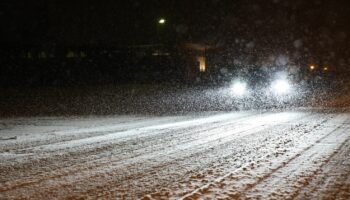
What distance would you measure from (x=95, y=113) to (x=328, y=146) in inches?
440

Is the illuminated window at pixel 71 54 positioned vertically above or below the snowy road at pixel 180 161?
above

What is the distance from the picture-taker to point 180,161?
7.19 m

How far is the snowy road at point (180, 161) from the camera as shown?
536cm

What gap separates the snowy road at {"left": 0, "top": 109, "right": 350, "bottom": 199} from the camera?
17.6 ft

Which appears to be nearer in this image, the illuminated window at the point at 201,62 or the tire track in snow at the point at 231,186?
the tire track in snow at the point at 231,186

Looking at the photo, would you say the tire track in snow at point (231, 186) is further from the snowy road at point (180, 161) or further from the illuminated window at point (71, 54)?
the illuminated window at point (71, 54)

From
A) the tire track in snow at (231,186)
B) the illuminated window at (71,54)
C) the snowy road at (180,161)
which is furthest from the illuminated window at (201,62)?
the tire track in snow at (231,186)

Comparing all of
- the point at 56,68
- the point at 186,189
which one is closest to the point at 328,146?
the point at 186,189

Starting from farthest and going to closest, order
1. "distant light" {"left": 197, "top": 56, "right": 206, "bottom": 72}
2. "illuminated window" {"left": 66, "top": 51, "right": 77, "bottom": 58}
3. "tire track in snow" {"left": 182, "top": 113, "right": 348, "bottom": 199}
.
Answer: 1. "distant light" {"left": 197, "top": 56, "right": 206, "bottom": 72}
2. "illuminated window" {"left": 66, "top": 51, "right": 77, "bottom": 58}
3. "tire track in snow" {"left": 182, "top": 113, "right": 348, "bottom": 199}

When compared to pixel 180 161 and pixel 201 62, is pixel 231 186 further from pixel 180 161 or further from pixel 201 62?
pixel 201 62

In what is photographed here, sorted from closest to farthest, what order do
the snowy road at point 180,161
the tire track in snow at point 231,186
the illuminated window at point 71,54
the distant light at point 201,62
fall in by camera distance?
the tire track in snow at point 231,186
the snowy road at point 180,161
the illuminated window at point 71,54
the distant light at point 201,62

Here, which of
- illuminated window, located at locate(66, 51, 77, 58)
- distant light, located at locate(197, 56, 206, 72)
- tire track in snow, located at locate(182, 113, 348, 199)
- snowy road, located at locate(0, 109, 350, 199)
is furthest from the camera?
distant light, located at locate(197, 56, 206, 72)

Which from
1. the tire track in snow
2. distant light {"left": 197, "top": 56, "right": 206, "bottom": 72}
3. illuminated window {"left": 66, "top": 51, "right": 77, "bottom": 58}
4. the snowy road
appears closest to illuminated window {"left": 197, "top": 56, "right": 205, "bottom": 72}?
distant light {"left": 197, "top": 56, "right": 206, "bottom": 72}

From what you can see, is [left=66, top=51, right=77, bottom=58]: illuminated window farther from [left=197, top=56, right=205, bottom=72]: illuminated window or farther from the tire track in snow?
the tire track in snow
